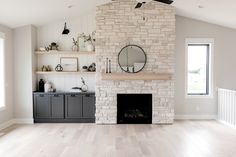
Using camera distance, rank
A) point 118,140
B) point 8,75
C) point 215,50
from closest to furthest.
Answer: point 118,140 → point 8,75 → point 215,50

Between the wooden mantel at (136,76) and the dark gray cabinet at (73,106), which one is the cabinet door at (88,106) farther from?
the wooden mantel at (136,76)

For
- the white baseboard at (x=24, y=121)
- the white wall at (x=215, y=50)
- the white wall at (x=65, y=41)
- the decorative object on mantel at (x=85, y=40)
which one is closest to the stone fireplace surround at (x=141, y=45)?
the decorative object on mantel at (x=85, y=40)

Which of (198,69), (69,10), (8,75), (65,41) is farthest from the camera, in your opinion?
(198,69)

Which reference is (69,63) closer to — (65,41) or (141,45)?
(65,41)

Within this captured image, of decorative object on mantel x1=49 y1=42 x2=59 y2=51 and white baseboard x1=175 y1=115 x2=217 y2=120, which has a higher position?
decorative object on mantel x1=49 y1=42 x2=59 y2=51

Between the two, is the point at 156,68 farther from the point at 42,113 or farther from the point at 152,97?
the point at 42,113

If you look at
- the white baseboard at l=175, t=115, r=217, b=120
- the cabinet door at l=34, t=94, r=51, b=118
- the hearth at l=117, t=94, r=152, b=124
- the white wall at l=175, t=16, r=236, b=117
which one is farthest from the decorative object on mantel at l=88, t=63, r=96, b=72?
the white baseboard at l=175, t=115, r=217, b=120

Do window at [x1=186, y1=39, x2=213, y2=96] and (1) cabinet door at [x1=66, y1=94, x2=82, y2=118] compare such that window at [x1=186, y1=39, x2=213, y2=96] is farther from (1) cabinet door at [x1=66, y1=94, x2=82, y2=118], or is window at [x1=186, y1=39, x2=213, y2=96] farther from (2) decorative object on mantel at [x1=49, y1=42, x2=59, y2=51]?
(2) decorative object on mantel at [x1=49, y1=42, x2=59, y2=51]

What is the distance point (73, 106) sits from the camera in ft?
23.7

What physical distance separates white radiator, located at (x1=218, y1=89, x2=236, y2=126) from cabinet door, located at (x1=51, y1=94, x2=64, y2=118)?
453cm

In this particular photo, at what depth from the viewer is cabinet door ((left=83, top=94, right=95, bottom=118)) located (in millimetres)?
7230

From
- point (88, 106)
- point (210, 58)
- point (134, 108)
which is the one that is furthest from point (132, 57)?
point (210, 58)

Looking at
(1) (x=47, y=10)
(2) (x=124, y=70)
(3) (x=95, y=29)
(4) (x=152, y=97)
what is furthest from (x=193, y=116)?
(1) (x=47, y=10)

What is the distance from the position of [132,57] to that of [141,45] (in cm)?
42
